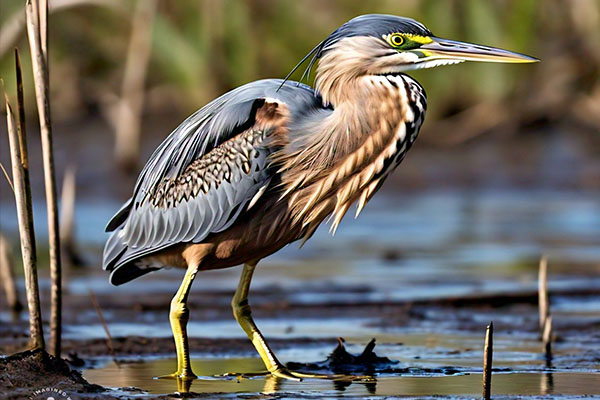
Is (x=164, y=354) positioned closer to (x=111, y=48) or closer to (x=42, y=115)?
(x=42, y=115)

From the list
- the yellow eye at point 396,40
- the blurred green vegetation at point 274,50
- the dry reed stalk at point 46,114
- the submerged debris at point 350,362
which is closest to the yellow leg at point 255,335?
the submerged debris at point 350,362

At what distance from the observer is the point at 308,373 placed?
239 inches

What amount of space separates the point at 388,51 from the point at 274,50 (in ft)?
29.9

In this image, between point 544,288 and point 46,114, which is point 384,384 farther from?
point 46,114

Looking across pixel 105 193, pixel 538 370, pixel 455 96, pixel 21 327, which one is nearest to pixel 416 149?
pixel 455 96

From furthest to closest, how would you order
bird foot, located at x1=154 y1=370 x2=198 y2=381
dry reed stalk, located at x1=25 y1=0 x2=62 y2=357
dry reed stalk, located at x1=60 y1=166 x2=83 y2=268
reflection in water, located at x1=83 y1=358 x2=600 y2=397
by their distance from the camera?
dry reed stalk, located at x1=60 y1=166 x2=83 y2=268, bird foot, located at x1=154 y1=370 x2=198 y2=381, dry reed stalk, located at x1=25 y1=0 x2=62 y2=357, reflection in water, located at x1=83 y1=358 x2=600 y2=397

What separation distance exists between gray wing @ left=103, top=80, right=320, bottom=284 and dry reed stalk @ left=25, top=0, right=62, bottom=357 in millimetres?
746

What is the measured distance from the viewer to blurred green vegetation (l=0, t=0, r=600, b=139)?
14.3 meters

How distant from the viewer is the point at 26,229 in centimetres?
552

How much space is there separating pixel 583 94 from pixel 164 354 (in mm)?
9208

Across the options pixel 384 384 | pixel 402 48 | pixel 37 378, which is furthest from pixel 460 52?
pixel 37 378

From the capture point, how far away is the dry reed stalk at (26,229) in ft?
18.0

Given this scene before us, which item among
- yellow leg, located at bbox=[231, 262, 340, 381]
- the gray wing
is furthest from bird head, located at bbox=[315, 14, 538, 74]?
yellow leg, located at bbox=[231, 262, 340, 381]

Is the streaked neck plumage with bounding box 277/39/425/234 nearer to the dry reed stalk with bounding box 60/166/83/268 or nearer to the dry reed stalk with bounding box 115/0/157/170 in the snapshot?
the dry reed stalk with bounding box 60/166/83/268
